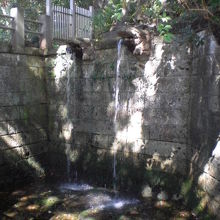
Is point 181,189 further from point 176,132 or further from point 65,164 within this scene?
point 65,164

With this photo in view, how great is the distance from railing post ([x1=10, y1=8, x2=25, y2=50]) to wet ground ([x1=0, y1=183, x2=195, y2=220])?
3.43 m

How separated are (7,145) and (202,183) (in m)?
4.49

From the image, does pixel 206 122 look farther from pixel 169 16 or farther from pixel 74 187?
pixel 74 187

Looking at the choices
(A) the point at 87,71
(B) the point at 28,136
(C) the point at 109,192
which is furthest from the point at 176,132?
(B) the point at 28,136

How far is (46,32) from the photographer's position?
8.10 meters

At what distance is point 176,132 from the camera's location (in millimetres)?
5867

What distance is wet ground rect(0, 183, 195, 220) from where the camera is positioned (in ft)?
17.6

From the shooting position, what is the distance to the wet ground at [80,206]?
538 centimetres

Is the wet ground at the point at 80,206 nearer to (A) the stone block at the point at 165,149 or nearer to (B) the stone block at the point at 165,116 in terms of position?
(A) the stone block at the point at 165,149

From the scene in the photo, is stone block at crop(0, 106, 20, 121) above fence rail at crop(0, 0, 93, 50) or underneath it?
underneath

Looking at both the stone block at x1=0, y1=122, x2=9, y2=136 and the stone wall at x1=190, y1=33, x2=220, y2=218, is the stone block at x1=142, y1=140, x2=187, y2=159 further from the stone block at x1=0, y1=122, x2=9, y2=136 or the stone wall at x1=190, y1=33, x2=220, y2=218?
the stone block at x1=0, y1=122, x2=9, y2=136

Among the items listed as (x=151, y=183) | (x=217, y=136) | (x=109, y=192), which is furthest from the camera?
(x=109, y=192)

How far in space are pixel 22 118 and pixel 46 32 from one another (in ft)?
7.89

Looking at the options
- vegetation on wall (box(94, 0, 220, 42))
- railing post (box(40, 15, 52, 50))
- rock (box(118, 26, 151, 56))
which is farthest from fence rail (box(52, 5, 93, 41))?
rock (box(118, 26, 151, 56))
